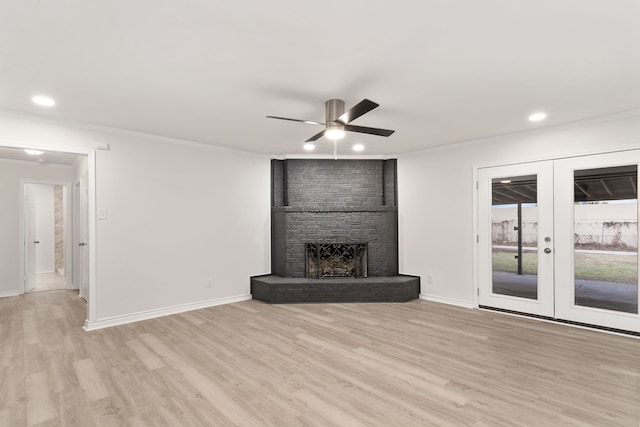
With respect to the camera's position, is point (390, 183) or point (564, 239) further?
point (390, 183)

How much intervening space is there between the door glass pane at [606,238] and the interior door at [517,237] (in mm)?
295

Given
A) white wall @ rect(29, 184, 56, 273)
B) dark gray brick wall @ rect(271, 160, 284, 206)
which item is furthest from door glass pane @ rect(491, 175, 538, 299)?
white wall @ rect(29, 184, 56, 273)

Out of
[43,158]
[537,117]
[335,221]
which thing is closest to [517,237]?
[537,117]

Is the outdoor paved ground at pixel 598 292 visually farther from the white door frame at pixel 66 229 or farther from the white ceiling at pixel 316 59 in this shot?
the white door frame at pixel 66 229

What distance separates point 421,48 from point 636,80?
6.76ft

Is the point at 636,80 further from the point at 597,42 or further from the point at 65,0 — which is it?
the point at 65,0

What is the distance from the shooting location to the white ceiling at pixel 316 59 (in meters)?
1.80

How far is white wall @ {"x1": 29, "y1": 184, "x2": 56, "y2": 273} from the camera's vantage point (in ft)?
24.9

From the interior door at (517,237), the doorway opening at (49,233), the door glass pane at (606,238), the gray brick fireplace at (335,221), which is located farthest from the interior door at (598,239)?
the doorway opening at (49,233)

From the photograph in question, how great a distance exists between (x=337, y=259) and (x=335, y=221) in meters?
0.66

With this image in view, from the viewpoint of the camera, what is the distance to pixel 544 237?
406 centimetres

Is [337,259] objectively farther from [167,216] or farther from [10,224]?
[10,224]

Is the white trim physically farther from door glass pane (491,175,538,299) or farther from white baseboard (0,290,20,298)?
door glass pane (491,175,538,299)

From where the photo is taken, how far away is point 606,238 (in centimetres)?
366
